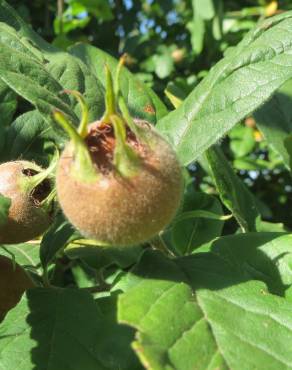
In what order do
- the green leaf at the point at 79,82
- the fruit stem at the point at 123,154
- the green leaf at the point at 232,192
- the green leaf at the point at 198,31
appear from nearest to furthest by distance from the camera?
the fruit stem at the point at 123,154
the green leaf at the point at 79,82
the green leaf at the point at 232,192
the green leaf at the point at 198,31

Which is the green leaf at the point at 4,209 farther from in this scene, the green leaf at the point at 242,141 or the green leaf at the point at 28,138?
the green leaf at the point at 242,141

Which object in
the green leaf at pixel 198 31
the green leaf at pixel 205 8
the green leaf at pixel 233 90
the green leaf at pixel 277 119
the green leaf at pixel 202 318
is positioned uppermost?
the green leaf at pixel 233 90

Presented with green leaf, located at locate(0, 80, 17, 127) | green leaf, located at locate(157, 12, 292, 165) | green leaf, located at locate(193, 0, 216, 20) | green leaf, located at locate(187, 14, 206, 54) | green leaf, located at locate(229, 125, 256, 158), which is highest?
green leaf, located at locate(157, 12, 292, 165)

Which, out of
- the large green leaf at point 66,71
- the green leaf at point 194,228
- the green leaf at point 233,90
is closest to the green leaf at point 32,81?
the large green leaf at point 66,71

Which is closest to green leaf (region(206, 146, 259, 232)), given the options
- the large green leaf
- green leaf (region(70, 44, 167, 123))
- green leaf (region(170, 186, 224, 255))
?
green leaf (region(170, 186, 224, 255))

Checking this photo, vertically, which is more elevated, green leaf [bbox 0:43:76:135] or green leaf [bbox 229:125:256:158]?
green leaf [bbox 0:43:76:135]

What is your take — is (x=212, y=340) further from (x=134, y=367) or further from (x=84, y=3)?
(x=84, y=3)

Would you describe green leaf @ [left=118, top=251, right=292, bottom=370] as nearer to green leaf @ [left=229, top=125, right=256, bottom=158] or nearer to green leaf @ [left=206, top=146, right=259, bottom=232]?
green leaf @ [left=206, top=146, right=259, bottom=232]
